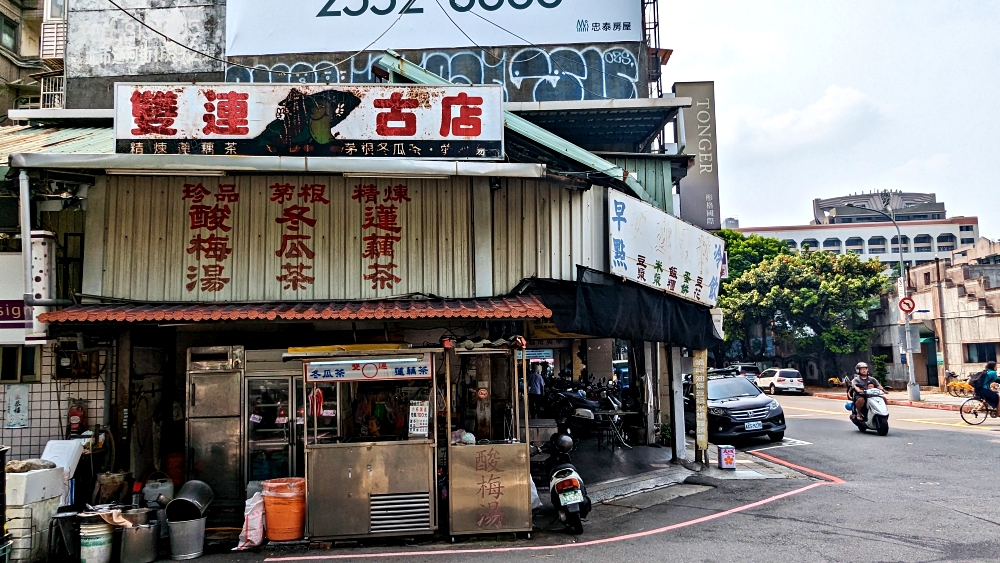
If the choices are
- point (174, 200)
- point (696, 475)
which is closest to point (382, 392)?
point (174, 200)

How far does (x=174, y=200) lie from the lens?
10.7 meters

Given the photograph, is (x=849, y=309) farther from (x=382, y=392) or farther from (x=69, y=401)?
(x=69, y=401)

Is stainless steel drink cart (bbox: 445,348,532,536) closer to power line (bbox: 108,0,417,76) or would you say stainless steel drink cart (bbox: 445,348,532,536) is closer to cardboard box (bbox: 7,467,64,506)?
cardboard box (bbox: 7,467,64,506)

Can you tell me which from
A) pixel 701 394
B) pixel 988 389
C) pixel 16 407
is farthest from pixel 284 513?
pixel 988 389

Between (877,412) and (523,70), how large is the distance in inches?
446

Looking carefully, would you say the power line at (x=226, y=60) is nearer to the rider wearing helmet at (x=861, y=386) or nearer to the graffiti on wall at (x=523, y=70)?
the graffiti on wall at (x=523, y=70)

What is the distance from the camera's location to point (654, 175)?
13.5 meters

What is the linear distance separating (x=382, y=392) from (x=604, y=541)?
3997 millimetres

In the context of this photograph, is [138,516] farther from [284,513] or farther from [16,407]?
[16,407]

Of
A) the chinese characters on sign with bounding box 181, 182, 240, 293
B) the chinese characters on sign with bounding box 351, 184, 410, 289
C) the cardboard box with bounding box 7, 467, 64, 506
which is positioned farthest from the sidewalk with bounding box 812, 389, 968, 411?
the cardboard box with bounding box 7, 467, 64, 506

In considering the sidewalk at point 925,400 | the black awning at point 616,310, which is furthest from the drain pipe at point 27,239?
the sidewalk at point 925,400

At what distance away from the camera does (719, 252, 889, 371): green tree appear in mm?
40625

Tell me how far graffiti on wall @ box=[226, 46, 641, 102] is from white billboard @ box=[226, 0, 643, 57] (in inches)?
9.6

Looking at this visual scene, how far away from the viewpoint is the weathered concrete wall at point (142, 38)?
591 inches
